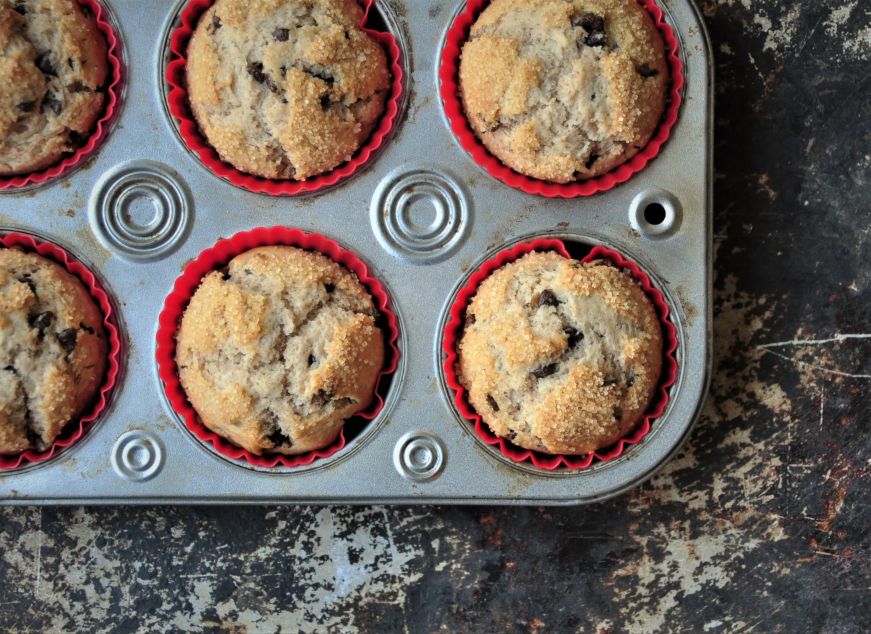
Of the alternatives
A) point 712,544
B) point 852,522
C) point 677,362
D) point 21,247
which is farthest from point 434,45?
point 852,522

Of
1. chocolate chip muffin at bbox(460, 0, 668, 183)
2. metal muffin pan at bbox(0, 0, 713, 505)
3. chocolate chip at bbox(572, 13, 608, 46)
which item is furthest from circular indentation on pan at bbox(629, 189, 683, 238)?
chocolate chip at bbox(572, 13, 608, 46)

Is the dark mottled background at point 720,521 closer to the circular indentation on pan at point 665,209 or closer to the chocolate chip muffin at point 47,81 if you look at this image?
the circular indentation on pan at point 665,209

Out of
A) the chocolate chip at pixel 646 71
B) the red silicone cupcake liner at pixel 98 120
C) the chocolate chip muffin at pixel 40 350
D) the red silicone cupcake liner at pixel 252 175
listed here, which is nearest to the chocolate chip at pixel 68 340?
the chocolate chip muffin at pixel 40 350

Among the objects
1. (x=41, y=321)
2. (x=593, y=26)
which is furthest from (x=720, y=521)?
(x=41, y=321)

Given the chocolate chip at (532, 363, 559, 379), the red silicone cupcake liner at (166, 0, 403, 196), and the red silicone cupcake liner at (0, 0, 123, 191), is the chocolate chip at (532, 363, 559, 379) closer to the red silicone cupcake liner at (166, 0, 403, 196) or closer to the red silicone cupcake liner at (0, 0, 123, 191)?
the red silicone cupcake liner at (166, 0, 403, 196)

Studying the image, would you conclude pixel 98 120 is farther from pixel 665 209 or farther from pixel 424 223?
pixel 665 209
